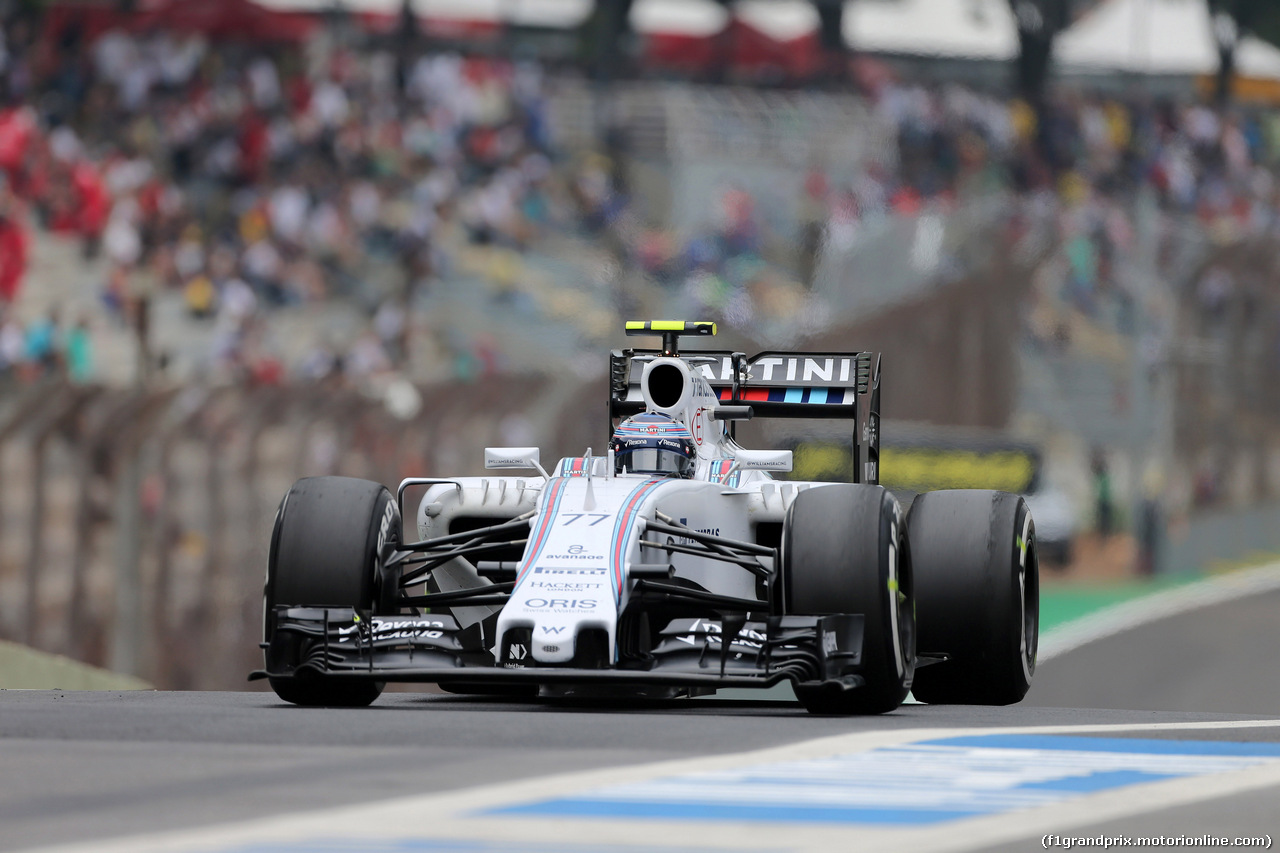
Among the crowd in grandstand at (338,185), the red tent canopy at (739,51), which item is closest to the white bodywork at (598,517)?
the crowd in grandstand at (338,185)

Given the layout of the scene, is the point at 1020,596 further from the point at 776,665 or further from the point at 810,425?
the point at 810,425

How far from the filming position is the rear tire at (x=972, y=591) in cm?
1012

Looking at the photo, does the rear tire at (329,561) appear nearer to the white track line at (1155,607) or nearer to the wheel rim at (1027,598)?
the wheel rim at (1027,598)

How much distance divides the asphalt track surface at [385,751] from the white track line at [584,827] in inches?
1.0

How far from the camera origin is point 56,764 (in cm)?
610

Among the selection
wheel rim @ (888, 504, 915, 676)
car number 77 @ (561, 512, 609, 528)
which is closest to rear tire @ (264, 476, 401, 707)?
car number 77 @ (561, 512, 609, 528)

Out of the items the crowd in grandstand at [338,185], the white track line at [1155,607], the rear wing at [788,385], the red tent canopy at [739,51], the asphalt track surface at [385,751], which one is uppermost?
the red tent canopy at [739,51]

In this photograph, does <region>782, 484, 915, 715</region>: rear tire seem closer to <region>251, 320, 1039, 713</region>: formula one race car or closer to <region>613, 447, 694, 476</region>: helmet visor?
<region>251, 320, 1039, 713</region>: formula one race car

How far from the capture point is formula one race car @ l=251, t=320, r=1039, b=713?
8.48m

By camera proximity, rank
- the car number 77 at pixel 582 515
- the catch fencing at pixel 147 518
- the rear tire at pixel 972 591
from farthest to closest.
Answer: the catch fencing at pixel 147 518 → the rear tire at pixel 972 591 → the car number 77 at pixel 582 515

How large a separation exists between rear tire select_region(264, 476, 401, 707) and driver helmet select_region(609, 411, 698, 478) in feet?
3.74

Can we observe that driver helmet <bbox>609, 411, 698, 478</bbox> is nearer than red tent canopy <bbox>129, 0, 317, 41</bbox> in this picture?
Yes

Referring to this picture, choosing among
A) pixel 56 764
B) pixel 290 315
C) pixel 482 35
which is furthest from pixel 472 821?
pixel 482 35

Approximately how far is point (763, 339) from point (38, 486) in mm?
6988
